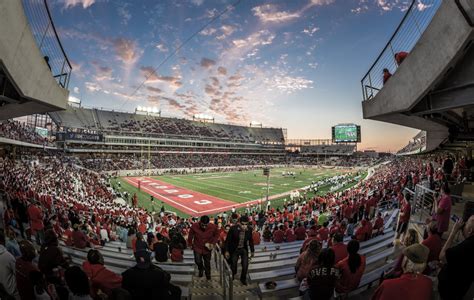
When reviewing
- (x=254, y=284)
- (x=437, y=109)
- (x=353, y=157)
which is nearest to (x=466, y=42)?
(x=437, y=109)

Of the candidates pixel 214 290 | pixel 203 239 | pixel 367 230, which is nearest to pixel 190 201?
pixel 367 230

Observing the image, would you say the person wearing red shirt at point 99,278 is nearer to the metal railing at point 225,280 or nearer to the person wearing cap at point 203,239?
the metal railing at point 225,280

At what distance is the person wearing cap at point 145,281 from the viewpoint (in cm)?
290

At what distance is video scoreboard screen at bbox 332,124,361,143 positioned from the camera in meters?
78.5

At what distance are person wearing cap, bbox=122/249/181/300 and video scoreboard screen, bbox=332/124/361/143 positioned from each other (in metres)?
83.9

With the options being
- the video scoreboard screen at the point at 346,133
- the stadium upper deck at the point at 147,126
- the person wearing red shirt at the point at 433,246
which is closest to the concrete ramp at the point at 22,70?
the person wearing red shirt at the point at 433,246

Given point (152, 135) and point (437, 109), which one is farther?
point (152, 135)

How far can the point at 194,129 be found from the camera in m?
90.1

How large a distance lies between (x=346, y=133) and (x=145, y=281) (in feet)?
280

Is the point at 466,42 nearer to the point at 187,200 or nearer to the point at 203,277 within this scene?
the point at 203,277

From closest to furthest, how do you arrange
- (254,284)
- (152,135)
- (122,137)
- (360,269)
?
(360,269), (254,284), (122,137), (152,135)

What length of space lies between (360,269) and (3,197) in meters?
10.7

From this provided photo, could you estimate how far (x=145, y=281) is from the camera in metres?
2.91

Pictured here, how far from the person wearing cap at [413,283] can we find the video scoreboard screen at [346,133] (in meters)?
83.5
